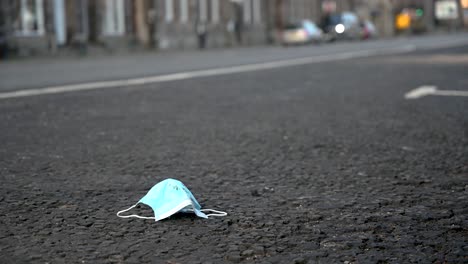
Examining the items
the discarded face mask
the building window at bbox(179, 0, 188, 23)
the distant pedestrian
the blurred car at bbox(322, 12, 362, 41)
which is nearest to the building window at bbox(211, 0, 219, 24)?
the distant pedestrian

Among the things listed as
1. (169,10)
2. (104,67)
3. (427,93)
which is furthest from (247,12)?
(427,93)

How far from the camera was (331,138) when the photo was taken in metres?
4.04

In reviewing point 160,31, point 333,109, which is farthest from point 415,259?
point 160,31

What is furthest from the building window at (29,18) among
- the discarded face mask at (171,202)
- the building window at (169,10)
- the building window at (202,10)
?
the discarded face mask at (171,202)

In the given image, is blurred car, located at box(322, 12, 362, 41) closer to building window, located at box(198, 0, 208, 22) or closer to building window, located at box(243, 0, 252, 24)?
building window, located at box(243, 0, 252, 24)

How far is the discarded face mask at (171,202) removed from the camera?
7.35 ft

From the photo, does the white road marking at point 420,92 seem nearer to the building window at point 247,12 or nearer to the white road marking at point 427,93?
the white road marking at point 427,93

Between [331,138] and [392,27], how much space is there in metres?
61.9

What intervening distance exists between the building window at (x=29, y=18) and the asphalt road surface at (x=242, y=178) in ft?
55.2

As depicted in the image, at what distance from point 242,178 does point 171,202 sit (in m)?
0.70

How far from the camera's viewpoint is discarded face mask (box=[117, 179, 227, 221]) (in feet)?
7.35

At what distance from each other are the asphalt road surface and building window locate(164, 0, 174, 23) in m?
24.5

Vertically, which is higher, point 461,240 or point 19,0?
point 19,0

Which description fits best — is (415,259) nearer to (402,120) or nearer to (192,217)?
(192,217)
